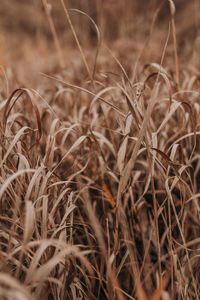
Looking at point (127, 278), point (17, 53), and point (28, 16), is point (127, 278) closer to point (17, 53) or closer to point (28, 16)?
point (17, 53)

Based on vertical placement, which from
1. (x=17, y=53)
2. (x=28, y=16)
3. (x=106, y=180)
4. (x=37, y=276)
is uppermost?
(x=28, y=16)

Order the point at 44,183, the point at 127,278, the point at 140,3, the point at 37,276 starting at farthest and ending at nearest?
the point at 140,3
the point at 127,278
the point at 44,183
the point at 37,276

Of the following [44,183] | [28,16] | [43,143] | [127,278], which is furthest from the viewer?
[28,16]

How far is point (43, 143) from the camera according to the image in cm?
65

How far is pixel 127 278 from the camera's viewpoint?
532 millimetres

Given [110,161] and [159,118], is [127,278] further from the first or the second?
[159,118]

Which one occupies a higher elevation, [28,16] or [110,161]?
[28,16]

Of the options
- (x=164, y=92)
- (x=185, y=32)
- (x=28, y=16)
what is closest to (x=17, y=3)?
(x=28, y=16)

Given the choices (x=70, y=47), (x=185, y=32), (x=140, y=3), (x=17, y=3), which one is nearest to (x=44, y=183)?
(x=185, y=32)

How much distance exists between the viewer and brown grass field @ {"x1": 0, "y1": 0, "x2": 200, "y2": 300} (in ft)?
1.21

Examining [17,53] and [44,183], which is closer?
[44,183]

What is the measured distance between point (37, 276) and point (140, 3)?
15.6 feet

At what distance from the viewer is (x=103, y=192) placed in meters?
0.51

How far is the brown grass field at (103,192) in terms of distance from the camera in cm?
37
